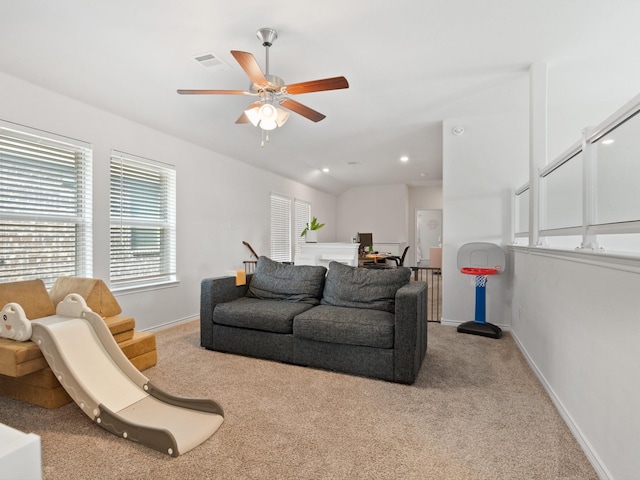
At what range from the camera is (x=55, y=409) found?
2.28 meters

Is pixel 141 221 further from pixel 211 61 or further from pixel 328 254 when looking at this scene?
pixel 328 254

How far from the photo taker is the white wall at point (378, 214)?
958 cm

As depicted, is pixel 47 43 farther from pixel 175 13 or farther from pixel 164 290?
pixel 164 290

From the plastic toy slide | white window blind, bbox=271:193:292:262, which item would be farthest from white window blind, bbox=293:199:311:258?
the plastic toy slide

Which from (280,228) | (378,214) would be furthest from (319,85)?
(378,214)

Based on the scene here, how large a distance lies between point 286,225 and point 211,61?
4792 mm

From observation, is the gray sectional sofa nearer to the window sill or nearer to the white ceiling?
the window sill

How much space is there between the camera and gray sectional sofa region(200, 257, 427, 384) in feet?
8.82

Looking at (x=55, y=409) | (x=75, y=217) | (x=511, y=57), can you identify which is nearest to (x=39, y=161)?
(x=75, y=217)

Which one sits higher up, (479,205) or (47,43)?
(47,43)

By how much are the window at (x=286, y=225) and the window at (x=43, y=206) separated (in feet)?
12.0

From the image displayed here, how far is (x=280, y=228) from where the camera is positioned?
23.7 ft

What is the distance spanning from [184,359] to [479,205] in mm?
3765

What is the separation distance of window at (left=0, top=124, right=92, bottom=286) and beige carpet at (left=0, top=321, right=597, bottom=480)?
1.24 m
